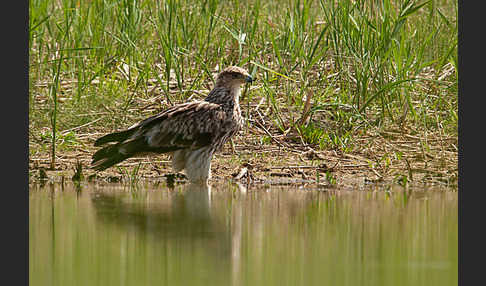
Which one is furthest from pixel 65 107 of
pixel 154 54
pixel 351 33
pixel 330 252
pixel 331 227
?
pixel 330 252

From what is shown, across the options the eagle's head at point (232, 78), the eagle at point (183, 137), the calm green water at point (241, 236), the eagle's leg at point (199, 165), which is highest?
the eagle's head at point (232, 78)

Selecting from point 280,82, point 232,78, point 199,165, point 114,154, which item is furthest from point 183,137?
point 280,82

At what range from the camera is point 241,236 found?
493 cm

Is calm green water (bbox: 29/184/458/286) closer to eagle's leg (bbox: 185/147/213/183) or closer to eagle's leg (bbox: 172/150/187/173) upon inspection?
eagle's leg (bbox: 185/147/213/183)

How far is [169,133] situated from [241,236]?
2633mm

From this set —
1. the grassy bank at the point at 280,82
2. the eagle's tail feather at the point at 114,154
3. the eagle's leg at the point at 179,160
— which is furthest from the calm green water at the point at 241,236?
the grassy bank at the point at 280,82

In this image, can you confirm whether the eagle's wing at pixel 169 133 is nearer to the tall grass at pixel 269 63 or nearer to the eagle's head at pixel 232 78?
the eagle's head at pixel 232 78

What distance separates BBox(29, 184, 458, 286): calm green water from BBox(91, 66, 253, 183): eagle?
48 centimetres

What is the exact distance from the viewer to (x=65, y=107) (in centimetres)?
888

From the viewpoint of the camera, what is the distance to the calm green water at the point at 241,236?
4074mm

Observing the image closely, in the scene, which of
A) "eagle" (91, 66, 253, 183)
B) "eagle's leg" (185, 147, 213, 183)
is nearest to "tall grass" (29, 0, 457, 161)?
"eagle" (91, 66, 253, 183)

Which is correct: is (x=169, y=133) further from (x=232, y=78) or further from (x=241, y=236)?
(x=241, y=236)

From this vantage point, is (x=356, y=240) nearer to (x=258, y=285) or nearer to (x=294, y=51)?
(x=258, y=285)

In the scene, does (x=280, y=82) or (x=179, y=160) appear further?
(x=280, y=82)
